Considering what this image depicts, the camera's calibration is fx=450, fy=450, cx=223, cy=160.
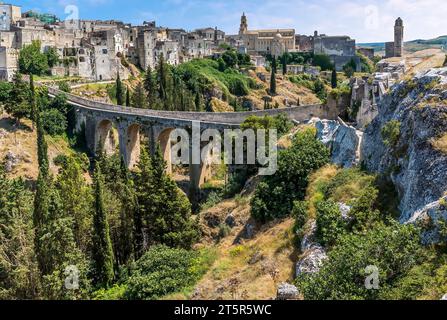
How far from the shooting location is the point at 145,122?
141 ft

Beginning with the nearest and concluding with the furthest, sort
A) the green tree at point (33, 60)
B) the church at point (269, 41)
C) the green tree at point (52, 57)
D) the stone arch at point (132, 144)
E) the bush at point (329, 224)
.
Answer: the bush at point (329, 224)
the stone arch at point (132, 144)
the green tree at point (33, 60)
the green tree at point (52, 57)
the church at point (269, 41)

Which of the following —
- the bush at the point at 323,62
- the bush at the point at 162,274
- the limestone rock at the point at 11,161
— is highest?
the bush at the point at 323,62

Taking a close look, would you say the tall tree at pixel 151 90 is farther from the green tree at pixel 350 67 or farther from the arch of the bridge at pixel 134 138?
the green tree at pixel 350 67

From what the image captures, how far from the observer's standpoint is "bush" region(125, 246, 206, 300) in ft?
62.2

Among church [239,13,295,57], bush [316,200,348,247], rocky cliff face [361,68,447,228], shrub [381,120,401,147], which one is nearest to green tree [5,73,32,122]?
rocky cliff face [361,68,447,228]

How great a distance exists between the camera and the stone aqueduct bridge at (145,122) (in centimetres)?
3781

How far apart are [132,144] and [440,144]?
116ft

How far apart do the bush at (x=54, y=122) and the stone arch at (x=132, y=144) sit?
960 centimetres

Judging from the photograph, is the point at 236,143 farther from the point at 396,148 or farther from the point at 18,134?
the point at 18,134

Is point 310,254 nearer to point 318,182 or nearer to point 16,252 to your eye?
point 318,182

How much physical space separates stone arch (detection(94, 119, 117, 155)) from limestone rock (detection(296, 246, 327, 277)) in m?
33.8

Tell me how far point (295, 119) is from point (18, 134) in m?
28.5

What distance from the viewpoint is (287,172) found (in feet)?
85.5

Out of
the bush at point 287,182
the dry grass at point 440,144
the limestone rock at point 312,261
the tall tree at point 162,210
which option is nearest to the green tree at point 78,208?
the tall tree at point 162,210
